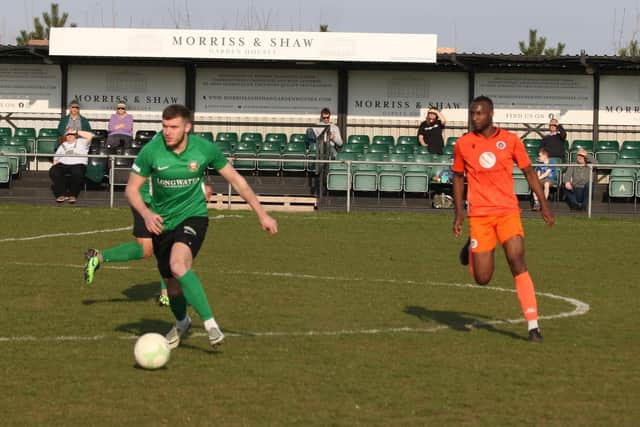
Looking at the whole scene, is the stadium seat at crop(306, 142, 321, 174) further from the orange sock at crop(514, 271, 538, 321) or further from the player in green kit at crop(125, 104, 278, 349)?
the player in green kit at crop(125, 104, 278, 349)

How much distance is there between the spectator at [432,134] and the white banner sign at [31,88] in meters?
11.4

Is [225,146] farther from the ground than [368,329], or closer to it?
farther from the ground

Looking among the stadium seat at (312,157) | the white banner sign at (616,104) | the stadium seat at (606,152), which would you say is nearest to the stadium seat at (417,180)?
the stadium seat at (312,157)

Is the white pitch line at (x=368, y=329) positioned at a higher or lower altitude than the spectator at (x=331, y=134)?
lower

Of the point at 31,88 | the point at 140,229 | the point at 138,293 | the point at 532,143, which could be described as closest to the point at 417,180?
the point at 532,143

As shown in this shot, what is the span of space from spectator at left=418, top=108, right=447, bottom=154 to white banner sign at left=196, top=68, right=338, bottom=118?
5636 millimetres

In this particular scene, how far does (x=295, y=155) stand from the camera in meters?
28.9

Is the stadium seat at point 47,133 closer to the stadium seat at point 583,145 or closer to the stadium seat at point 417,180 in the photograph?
the stadium seat at point 417,180

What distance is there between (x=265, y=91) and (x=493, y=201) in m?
23.8

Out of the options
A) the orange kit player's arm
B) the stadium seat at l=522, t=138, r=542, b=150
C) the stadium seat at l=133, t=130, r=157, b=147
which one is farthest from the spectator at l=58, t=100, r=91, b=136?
the orange kit player's arm

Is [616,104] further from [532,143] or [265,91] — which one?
[265,91]

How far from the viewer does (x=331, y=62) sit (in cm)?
3198

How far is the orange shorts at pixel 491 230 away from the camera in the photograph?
9.95 metres

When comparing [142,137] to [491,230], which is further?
[142,137]
